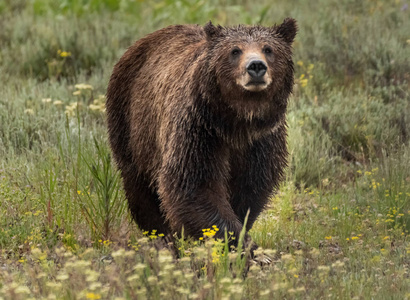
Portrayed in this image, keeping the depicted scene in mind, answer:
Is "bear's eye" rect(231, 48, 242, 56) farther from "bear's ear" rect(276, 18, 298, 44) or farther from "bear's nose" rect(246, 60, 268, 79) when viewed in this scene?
"bear's ear" rect(276, 18, 298, 44)

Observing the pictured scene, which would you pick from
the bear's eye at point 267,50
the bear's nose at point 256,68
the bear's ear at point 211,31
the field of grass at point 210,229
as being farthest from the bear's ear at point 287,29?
the field of grass at point 210,229

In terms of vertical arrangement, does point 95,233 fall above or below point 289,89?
below

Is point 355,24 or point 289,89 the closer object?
point 289,89

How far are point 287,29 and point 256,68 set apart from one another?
66cm

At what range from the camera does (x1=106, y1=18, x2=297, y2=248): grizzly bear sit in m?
5.39

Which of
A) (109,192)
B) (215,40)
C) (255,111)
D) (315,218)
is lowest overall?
(315,218)

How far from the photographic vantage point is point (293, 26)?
224 inches

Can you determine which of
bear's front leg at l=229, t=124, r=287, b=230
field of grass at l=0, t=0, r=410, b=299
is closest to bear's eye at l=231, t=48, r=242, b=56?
bear's front leg at l=229, t=124, r=287, b=230

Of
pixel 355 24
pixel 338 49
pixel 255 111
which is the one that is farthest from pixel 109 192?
pixel 355 24

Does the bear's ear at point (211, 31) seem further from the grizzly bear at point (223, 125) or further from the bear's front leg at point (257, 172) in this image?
the bear's front leg at point (257, 172)

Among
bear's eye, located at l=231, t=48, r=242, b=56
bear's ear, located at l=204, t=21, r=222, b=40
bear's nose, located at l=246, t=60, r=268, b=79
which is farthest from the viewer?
bear's ear, located at l=204, t=21, r=222, b=40

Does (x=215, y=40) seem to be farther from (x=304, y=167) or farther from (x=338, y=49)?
(x=338, y=49)

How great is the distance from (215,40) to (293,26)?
57 cm

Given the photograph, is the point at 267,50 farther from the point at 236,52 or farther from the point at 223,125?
the point at 223,125
